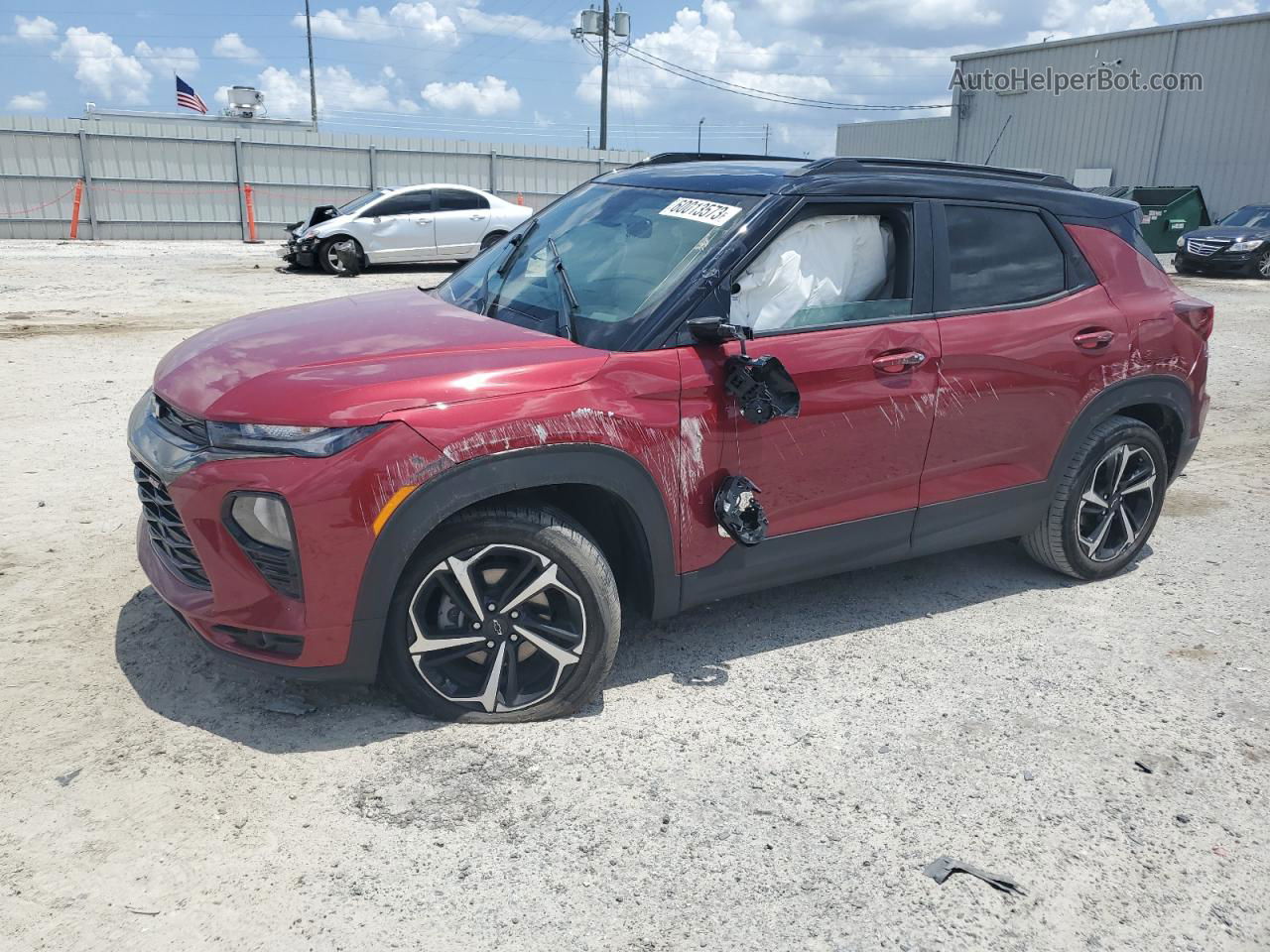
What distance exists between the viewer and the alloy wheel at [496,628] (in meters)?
3.22

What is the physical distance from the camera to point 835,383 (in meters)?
3.73

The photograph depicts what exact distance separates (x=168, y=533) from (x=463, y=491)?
3.30 ft

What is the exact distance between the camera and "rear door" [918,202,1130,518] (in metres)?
4.06

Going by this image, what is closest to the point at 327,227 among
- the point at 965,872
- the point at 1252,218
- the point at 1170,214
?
the point at 965,872

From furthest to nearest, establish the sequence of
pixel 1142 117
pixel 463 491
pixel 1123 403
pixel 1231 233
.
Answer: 1. pixel 1142 117
2. pixel 1231 233
3. pixel 1123 403
4. pixel 463 491

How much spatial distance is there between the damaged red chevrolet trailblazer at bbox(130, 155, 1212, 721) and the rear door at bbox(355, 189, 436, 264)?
13.0 m

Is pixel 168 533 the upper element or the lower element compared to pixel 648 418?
lower

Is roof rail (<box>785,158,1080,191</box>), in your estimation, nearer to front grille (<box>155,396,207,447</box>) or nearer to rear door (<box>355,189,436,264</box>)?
front grille (<box>155,396,207,447</box>)

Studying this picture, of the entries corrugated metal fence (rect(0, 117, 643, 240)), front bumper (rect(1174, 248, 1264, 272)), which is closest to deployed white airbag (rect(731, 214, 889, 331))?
front bumper (rect(1174, 248, 1264, 272))

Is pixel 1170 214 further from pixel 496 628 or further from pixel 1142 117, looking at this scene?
pixel 496 628

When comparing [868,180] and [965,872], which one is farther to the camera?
[868,180]

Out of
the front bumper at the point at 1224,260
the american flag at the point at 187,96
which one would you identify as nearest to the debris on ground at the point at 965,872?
the front bumper at the point at 1224,260

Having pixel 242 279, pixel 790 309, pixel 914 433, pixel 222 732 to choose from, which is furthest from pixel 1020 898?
pixel 242 279

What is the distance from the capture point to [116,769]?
3055 mm
